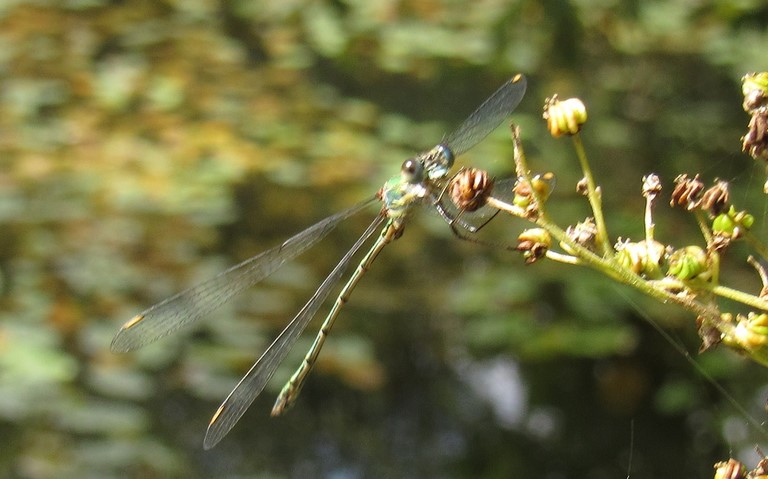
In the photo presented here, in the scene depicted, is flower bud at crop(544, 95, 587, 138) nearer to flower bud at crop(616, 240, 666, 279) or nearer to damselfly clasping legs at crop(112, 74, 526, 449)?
flower bud at crop(616, 240, 666, 279)

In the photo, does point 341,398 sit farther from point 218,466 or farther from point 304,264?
point 304,264

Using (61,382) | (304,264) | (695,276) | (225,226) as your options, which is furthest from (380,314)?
(695,276)

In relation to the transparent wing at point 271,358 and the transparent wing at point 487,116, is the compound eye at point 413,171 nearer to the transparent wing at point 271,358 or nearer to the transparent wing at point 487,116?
the transparent wing at point 487,116

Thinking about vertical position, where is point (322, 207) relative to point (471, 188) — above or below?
below

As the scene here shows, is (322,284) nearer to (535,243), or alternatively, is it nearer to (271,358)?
(271,358)

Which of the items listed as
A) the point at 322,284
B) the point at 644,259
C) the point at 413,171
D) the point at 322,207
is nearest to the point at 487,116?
the point at 413,171

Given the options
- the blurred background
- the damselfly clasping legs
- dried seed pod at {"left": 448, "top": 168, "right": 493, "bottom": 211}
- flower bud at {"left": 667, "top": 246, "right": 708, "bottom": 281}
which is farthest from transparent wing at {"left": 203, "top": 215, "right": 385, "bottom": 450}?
flower bud at {"left": 667, "top": 246, "right": 708, "bottom": 281}
